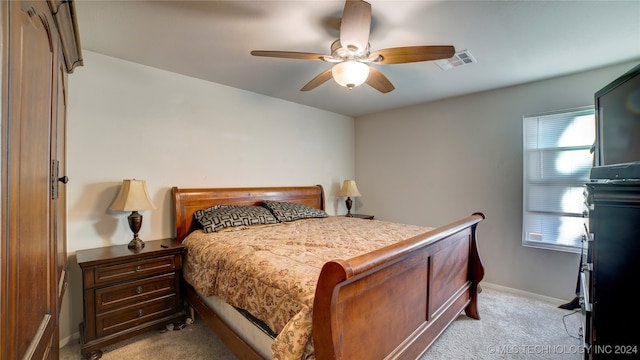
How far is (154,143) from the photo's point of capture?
2713 millimetres

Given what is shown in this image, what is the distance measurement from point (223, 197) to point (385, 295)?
2.20m

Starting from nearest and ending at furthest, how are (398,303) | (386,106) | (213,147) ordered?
(398,303) → (213,147) → (386,106)

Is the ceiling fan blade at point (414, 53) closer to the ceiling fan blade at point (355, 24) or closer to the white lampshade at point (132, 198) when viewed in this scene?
the ceiling fan blade at point (355, 24)

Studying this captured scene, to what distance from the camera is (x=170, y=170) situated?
282 centimetres

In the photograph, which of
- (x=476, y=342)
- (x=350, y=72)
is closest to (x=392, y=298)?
(x=476, y=342)

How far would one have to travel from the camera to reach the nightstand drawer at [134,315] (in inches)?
80.7

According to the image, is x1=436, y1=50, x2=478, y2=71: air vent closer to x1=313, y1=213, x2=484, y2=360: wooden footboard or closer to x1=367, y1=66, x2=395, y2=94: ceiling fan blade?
x1=367, y1=66, x2=395, y2=94: ceiling fan blade

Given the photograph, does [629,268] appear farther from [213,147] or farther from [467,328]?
[213,147]

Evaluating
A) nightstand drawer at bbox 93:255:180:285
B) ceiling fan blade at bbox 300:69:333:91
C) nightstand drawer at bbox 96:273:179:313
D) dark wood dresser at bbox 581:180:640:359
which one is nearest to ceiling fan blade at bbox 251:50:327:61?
ceiling fan blade at bbox 300:69:333:91

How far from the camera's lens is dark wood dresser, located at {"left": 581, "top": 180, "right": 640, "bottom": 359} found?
114 centimetres

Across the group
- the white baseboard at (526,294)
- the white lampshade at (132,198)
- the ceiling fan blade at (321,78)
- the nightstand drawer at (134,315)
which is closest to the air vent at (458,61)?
the ceiling fan blade at (321,78)

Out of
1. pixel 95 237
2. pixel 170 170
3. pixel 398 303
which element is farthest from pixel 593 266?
pixel 95 237

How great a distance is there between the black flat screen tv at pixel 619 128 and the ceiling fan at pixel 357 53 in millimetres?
1053

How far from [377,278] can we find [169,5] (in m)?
2.12
